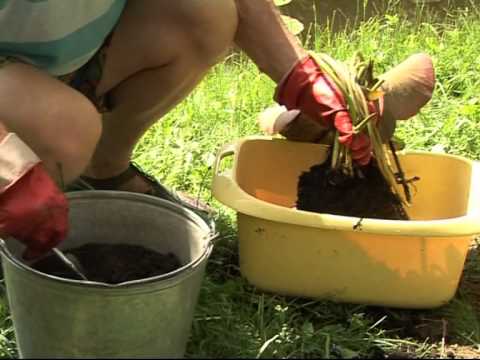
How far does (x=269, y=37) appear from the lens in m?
2.10

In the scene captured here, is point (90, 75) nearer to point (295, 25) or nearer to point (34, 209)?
point (34, 209)

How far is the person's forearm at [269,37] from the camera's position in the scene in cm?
209

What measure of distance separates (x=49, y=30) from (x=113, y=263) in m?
0.47

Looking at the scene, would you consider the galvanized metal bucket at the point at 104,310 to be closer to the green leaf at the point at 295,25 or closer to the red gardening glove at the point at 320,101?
the red gardening glove at the point at 320,101

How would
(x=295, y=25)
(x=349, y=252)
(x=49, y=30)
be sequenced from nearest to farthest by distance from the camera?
(x=49, y=30) < (x=349, y=252) < (x=295, y=25)

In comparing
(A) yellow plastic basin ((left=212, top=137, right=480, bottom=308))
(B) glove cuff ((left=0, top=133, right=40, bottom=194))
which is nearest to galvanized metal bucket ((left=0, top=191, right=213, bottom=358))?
(B) glove cuff ((left=0, top=133, right=40, bottom=194))

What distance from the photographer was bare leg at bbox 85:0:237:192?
2.08 metres

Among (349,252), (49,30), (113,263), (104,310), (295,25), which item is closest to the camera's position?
(104,310)

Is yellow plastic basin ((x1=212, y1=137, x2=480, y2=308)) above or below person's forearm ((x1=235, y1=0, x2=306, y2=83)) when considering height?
below

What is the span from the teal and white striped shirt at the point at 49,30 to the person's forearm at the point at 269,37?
0.37 m

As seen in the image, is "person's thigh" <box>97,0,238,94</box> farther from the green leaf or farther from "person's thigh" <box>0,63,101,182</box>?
the green leaf

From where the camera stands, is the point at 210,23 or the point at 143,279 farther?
the point at 210,23

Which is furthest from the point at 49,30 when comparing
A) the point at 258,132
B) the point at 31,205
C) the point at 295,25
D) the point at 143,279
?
the point at 295,25

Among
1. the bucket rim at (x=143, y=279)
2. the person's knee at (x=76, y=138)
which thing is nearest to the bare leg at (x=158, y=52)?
the person's knee at (x=76, y=138)
